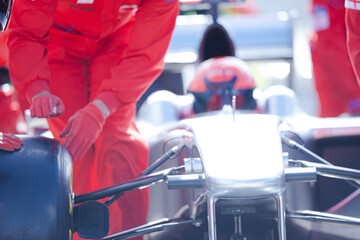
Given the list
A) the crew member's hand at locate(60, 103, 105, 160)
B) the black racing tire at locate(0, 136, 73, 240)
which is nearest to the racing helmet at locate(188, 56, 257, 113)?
the crew member's hand at locate(60, 103, 105, 160)

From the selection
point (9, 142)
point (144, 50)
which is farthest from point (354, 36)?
point (9, 142)

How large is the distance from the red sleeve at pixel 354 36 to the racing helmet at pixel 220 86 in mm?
387

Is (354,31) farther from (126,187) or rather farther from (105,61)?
(126,187)

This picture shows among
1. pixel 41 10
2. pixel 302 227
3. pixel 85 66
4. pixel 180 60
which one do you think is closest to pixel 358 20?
pixel 302 227

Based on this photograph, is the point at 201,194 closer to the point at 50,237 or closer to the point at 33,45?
the point at 50,237

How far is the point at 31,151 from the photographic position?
131 centimetres

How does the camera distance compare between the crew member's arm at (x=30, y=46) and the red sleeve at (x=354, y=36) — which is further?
the red sleeve at (x=354, y=36)

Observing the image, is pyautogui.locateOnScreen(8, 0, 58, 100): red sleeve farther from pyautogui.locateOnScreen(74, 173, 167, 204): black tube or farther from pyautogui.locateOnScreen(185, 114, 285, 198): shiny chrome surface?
pyautogui.locateOnScreen(185, 114, 285, 198): shiny chrome surface

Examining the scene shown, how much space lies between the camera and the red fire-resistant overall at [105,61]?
1.72 meters

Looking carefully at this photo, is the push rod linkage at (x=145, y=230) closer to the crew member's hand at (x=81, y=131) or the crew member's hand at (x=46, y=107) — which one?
the crew member's hand at (x=81, y=131)

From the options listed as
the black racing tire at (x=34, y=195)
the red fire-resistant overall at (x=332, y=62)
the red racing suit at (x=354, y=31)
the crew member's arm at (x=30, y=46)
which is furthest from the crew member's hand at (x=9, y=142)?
the red fire-resistant overall at (x=332, y=62)

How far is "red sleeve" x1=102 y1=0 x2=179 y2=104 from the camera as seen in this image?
175cm

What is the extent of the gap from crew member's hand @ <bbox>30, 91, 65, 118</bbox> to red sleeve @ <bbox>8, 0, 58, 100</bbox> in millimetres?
85

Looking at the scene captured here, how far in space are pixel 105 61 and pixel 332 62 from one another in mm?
1688
